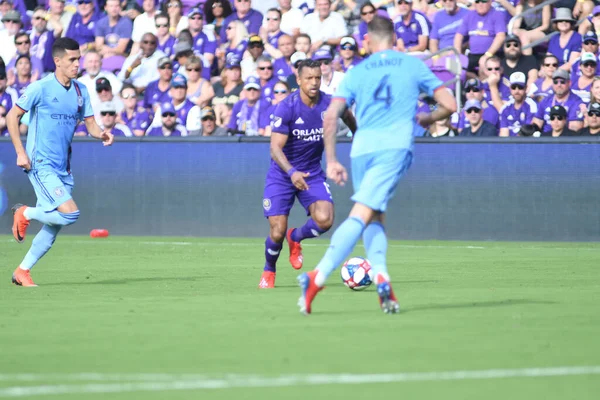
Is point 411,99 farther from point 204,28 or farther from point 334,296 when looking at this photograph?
point 204,28

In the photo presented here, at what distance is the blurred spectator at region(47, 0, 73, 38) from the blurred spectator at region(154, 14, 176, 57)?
2.56m

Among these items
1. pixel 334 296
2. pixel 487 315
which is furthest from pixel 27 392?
pixel 334 296

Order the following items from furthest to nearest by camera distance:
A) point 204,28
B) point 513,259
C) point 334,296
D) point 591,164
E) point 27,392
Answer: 1. point 204,28
2. point 591,164
3. point 513,259
4. point 334,296
5. point 27,392

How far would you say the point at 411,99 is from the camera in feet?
29.3

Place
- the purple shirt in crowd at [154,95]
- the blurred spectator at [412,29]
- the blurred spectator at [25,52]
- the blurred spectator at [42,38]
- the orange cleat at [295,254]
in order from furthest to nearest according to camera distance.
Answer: the blurred spectator at [42,38] → the blurred spectator at [25,52] → the purple shirt in crowd at [154,95] → the blurred spectator at [412,29] → the orange cleat at [295,254]

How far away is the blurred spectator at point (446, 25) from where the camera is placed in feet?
66.6

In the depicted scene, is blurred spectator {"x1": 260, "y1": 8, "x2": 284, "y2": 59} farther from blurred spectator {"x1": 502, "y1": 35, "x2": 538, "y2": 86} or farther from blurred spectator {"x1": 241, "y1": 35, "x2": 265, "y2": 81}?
blurred spectator {"x1": 502, "y1": 35, "x2": 538, "y2": 86}

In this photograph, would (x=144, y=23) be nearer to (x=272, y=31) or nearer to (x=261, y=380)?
(x=272, y=31)

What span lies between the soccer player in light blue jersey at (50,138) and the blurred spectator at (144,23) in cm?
1156

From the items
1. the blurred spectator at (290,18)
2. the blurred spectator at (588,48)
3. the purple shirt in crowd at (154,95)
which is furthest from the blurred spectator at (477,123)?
the purple shirt in crowd at (154,95)

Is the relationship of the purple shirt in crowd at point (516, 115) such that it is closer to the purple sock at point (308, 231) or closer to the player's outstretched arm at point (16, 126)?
the purple sock at point (308, 231)

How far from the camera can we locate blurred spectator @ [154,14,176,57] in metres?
22.6

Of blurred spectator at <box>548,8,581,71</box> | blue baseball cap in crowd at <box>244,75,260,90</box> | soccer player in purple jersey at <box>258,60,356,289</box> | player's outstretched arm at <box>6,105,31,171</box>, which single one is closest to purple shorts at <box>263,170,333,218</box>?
soccer player in purple jersey at <box>258,60,356,289</box>

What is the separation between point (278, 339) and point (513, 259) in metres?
7.97
